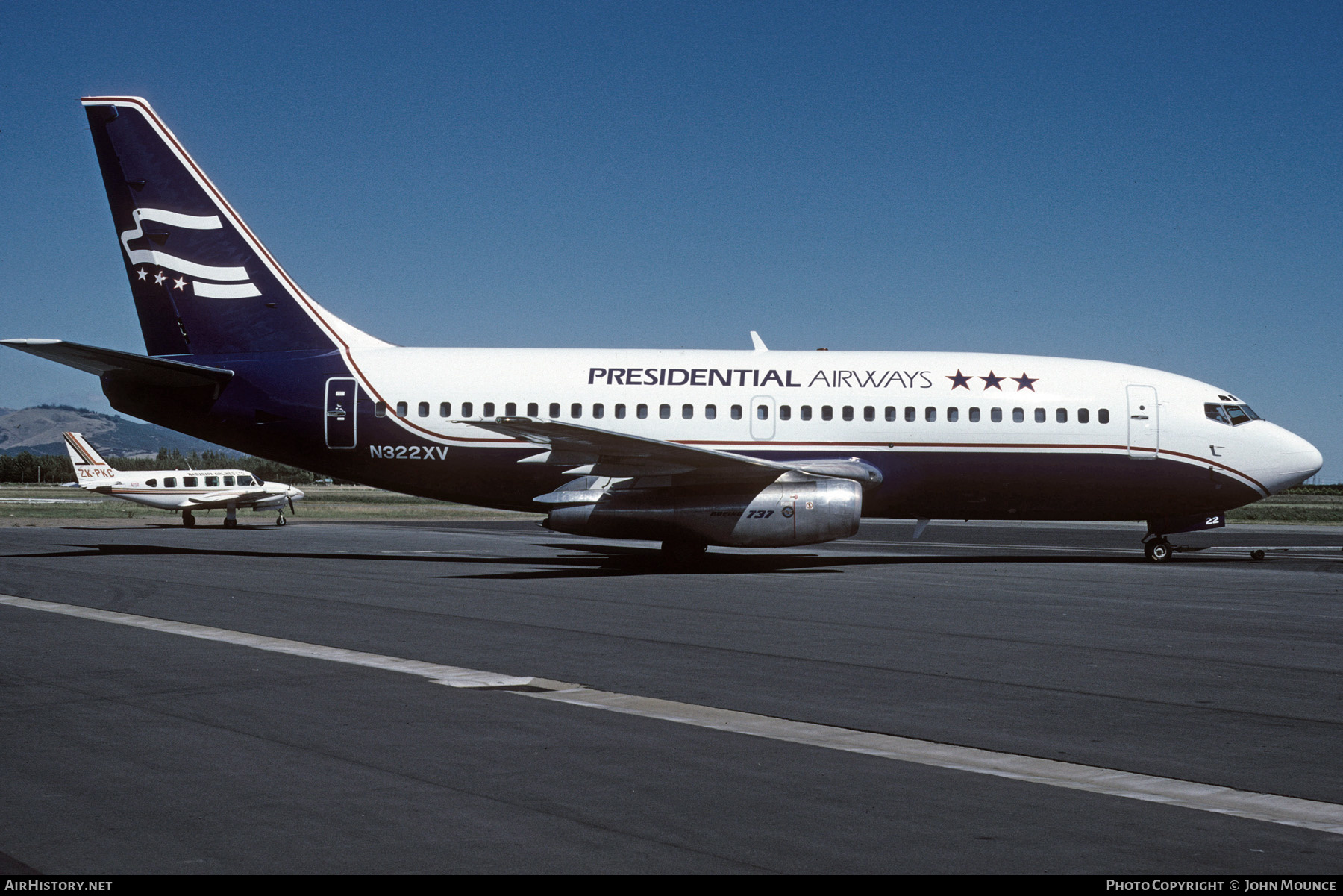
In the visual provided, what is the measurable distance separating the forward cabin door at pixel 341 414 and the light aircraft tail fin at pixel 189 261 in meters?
1.42

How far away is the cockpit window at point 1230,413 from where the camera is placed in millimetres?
24719

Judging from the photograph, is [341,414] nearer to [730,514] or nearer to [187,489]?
[730,514]

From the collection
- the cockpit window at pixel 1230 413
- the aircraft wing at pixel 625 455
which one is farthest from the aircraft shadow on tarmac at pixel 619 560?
the cockpit window at pixel 1230 413

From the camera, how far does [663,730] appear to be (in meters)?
8.23

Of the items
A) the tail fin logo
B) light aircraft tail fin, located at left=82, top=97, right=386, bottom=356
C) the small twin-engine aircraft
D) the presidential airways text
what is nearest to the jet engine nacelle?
the presidential airways text

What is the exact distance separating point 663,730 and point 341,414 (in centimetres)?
1783

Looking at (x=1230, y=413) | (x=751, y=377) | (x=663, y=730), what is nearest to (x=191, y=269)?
(x=751, y=377)

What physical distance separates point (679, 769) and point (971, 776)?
5.80ft

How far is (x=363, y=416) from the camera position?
80.1 feet

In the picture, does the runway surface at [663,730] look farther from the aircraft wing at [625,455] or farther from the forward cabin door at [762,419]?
the forward cabin door at [762,419]

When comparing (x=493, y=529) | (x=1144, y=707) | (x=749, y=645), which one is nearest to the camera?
(x=1144, y=707)

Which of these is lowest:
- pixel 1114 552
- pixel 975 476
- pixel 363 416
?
pixel 1114 552

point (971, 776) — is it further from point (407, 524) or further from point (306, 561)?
point (407, 524)

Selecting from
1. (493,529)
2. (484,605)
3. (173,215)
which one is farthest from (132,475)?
(484,605)
